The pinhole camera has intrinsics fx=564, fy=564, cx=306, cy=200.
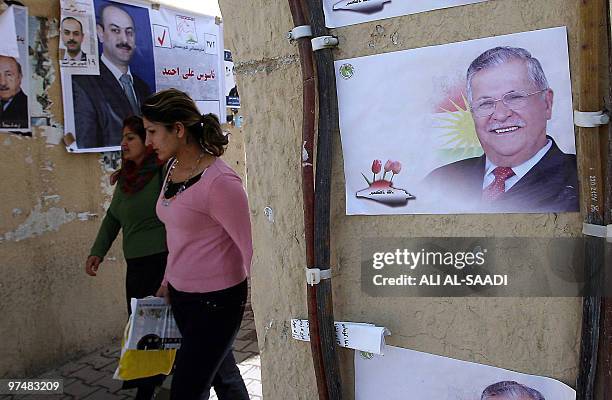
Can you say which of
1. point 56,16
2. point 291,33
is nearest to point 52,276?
point 56,16

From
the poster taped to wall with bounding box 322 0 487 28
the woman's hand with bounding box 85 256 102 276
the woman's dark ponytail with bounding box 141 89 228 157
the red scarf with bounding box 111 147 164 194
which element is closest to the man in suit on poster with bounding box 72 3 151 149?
the red scarf with bounding box 111 147 164 194

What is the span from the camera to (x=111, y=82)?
4453mm

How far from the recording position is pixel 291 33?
159 cm

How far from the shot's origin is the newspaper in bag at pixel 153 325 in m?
2.68

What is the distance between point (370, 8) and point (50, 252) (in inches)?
→ 133

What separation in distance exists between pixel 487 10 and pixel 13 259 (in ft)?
11.8

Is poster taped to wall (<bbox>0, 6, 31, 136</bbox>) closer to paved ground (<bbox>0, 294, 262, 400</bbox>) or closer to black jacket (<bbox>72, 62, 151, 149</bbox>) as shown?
black jacket (<bbox>72, 62, 151, 149</bbox>)

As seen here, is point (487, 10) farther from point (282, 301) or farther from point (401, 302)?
point (282, 301)

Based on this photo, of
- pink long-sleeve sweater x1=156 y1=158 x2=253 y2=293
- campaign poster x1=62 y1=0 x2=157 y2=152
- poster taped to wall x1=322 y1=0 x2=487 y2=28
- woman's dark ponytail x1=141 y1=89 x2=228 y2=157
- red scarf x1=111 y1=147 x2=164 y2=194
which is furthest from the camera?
campaign poster x1=62 y1=0 x2=157 y2=152

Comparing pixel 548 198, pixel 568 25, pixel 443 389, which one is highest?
pixel 568 25

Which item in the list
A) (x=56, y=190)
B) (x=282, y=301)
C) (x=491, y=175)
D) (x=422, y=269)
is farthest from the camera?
(x=56, y=190)

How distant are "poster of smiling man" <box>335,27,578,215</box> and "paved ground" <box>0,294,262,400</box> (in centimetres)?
250

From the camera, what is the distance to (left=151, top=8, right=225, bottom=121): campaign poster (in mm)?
4871

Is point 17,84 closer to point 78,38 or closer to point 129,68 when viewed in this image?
point 78,38
